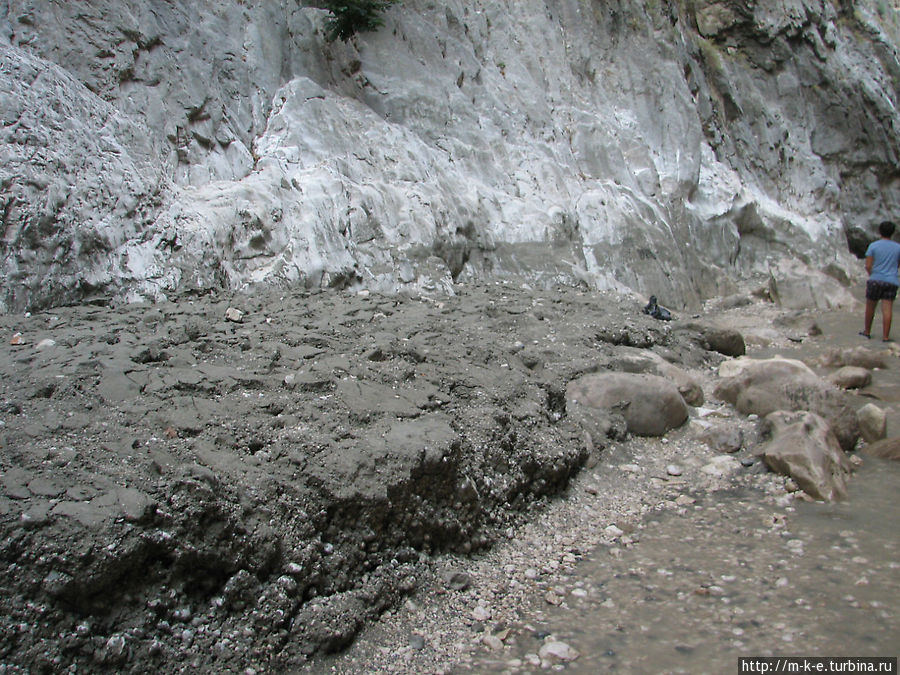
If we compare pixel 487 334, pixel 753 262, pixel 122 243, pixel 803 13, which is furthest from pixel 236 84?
pixel 803 13

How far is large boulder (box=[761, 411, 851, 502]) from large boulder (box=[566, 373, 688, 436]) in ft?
2.01

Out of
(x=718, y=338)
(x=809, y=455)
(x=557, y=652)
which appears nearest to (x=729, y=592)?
(x=557, y=652)

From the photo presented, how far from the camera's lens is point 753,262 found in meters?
12.9

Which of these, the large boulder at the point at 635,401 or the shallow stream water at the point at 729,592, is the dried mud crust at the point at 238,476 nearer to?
the large boulder at the point at 635,401

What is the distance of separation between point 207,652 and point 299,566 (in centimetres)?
41

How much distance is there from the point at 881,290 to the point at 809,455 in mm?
4987

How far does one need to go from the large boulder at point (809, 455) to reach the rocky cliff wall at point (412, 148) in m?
3.83

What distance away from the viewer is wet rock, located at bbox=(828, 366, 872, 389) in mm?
5754

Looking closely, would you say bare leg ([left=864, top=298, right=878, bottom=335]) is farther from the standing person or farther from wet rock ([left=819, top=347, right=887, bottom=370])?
wet rock ([left=819, top=347, right=887, bottom=370])

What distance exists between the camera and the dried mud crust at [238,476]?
199cm

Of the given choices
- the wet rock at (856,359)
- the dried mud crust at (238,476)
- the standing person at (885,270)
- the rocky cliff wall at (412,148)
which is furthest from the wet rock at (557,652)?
the standing person at (885,270)

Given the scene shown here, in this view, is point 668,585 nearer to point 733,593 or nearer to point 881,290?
point 733,593

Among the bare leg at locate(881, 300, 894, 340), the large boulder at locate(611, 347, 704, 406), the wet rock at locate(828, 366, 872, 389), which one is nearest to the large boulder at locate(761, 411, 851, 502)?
the large boulder at locate(611, 347, 704, 406)

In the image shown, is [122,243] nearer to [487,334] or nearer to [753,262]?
[487,334]
